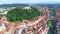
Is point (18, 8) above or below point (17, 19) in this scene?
above

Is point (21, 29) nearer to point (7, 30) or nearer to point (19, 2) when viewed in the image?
point (7, 30)

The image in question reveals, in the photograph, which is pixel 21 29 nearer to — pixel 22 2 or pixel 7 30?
pixel 7 30

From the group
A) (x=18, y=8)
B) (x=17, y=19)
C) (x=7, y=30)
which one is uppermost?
(x=18, y=8)

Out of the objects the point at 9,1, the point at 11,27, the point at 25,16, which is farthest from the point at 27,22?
the point at 9,1

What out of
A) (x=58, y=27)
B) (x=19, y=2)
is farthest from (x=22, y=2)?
(x=58, y=27)
